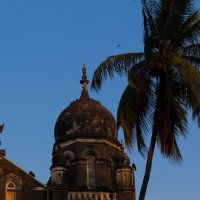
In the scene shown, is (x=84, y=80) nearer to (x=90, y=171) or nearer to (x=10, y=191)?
(x=90, y=171)

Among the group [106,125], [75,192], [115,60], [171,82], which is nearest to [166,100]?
[171,82]

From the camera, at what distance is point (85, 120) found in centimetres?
2727

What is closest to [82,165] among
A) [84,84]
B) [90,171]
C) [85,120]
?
[90,171]

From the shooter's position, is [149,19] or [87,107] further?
[87,107]

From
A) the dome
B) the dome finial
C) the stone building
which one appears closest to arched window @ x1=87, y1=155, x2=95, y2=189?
the stone building

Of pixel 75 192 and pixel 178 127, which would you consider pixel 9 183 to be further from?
pixel 178 127

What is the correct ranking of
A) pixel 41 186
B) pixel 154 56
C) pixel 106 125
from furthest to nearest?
pixel 106 125 < pixel 41 186 < pixel 154 56

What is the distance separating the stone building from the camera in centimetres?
2364

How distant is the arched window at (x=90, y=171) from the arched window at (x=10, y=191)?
148 inches

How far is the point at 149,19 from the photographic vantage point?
13570mm

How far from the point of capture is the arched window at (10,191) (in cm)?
2346

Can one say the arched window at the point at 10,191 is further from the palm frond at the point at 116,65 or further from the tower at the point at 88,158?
the palm frond at the point at 116,65

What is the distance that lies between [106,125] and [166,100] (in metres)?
14.4

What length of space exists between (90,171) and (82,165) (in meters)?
0.48
